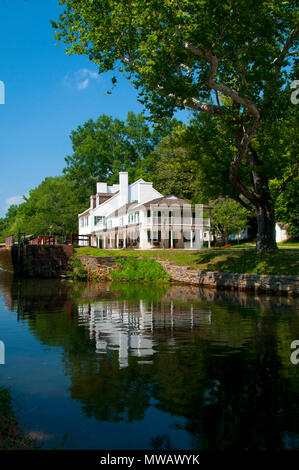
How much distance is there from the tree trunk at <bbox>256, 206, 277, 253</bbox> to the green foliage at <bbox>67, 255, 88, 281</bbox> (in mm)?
15198

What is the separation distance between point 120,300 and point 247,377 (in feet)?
42.0

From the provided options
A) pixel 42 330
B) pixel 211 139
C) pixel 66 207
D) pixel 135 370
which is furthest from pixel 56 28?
pixel 66 207

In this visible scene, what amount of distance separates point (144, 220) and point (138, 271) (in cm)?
1428

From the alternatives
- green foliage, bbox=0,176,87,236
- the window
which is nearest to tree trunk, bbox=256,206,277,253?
the window

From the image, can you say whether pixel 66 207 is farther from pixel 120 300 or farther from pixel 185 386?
pixel 185 386

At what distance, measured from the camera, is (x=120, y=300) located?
20.0 m

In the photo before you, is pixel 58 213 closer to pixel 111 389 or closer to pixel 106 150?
pixel 106 150

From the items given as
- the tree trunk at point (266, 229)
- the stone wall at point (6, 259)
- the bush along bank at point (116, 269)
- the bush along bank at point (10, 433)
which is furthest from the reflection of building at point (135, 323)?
the stone wall at point (6, 259)

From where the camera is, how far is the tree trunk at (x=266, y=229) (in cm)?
2681

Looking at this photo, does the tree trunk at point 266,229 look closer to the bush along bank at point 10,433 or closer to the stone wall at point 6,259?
the bush along bank at point 10,433

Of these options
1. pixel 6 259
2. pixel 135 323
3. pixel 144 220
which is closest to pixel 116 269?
pixel 144 220

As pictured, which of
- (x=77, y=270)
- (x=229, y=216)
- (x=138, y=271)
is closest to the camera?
(x=138, y=271)

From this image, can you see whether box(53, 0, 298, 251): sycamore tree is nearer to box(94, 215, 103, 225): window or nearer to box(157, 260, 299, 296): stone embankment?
box(157, 260, 299, 296): stone embankment

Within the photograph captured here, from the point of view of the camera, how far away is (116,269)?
33469 mm
